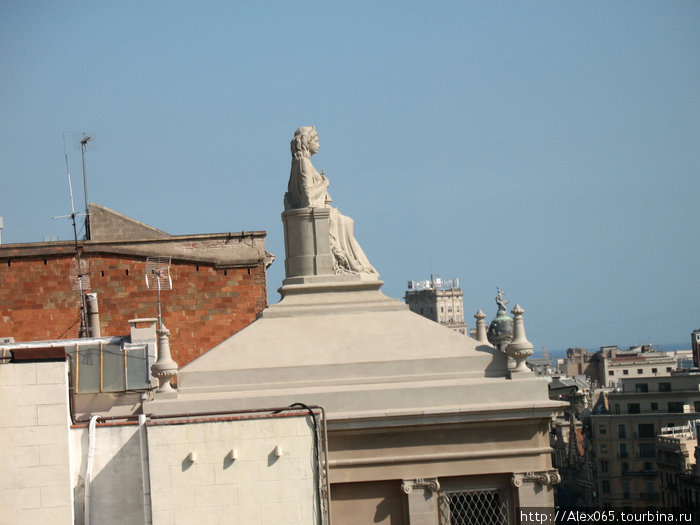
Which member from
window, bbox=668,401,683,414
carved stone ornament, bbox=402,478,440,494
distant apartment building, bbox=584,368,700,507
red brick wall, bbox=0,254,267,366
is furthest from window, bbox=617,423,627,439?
carved stone ornament, bbox=402,478,440,494

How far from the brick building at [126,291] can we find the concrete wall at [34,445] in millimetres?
17697

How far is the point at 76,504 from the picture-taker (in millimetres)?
18141

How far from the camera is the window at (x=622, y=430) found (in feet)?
297

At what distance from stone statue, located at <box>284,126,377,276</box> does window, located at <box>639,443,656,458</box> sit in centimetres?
6824

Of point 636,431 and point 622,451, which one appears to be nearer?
point 636,431

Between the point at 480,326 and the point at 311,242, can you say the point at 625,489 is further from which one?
the point at 311,242

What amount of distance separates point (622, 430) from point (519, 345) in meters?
73.2

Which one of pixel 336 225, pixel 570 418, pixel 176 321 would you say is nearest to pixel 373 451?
pixel 336 225

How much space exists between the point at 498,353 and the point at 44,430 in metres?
7.25

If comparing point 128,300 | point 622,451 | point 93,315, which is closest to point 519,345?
point 93,315

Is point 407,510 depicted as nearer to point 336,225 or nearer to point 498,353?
point 498,353

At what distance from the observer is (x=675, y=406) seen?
86.8 m

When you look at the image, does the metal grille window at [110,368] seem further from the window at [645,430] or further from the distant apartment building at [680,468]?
the window at [645,430]

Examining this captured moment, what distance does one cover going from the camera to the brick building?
35.6 metres
